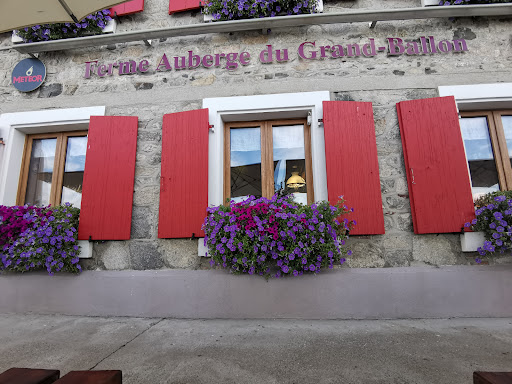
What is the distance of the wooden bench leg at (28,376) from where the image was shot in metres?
0.68

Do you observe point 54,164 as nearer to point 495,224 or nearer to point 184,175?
point 184,175

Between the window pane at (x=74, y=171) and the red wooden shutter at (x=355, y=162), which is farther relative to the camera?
the window pane at (x=74, y=171)

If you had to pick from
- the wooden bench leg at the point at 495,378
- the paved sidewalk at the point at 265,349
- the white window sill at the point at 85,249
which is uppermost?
the white window sill at the point at 85,249

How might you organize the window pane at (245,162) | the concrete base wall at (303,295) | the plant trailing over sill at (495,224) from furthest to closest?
the window pane at (245,162) < the concrete base wall at (303,295) < the plant trailing over sill at (495,224)

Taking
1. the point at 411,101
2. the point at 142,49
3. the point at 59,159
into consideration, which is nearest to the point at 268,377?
the point at 411,101

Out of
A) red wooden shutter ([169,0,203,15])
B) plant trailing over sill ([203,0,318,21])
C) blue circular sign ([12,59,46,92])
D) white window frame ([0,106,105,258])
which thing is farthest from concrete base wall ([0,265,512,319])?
red wooden shutter ([169,0,203,15])

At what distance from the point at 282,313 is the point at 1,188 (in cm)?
378

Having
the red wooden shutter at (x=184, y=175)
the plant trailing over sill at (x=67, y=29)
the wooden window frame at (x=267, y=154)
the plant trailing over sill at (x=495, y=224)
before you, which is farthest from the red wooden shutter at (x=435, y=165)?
the plant trailing over sill at (x=67, y=29)

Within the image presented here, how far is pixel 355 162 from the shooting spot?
3.19 m

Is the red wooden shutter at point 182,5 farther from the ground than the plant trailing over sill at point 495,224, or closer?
farther from the ground

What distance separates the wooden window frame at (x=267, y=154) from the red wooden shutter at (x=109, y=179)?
1128mm

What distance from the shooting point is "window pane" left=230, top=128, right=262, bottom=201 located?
3.52 metres

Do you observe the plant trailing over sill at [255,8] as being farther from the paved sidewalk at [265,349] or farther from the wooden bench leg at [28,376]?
the wooden bench leg at [28,376]

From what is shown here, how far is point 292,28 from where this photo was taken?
3.83 metres
